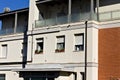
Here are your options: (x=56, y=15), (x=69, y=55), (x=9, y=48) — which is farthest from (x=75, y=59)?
(x=9, y=48)

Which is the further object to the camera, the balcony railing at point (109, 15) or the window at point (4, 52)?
the window at point (4, 52)

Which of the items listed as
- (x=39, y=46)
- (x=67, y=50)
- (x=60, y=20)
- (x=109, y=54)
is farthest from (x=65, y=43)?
(x=109, y=54)

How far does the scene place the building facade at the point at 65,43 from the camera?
99.4 feet

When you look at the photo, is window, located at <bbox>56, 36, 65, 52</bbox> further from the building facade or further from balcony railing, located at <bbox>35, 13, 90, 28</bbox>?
balcony railing, located at <bbox>35, 13, 90, 28</bbox>

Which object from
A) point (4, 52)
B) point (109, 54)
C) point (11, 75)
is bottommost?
point (11, 75)

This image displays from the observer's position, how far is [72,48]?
31.8 m

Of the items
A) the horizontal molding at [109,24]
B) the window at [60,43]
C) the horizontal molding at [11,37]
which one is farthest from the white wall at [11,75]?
the horizontal molding at [109,24]

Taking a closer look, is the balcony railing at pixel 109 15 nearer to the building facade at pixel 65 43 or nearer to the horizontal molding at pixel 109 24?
the building facade at pixel 65 43

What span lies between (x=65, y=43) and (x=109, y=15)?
15.1 ft

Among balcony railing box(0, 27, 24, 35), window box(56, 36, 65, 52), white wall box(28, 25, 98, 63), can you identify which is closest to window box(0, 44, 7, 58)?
balcony railing box(0, 27, 24, 35)

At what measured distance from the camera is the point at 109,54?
3009 cm

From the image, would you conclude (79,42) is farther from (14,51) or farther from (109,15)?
(14,51)

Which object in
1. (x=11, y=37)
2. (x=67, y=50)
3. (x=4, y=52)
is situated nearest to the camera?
(x=67, y=50)

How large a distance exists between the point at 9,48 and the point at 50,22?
7.07 metres
